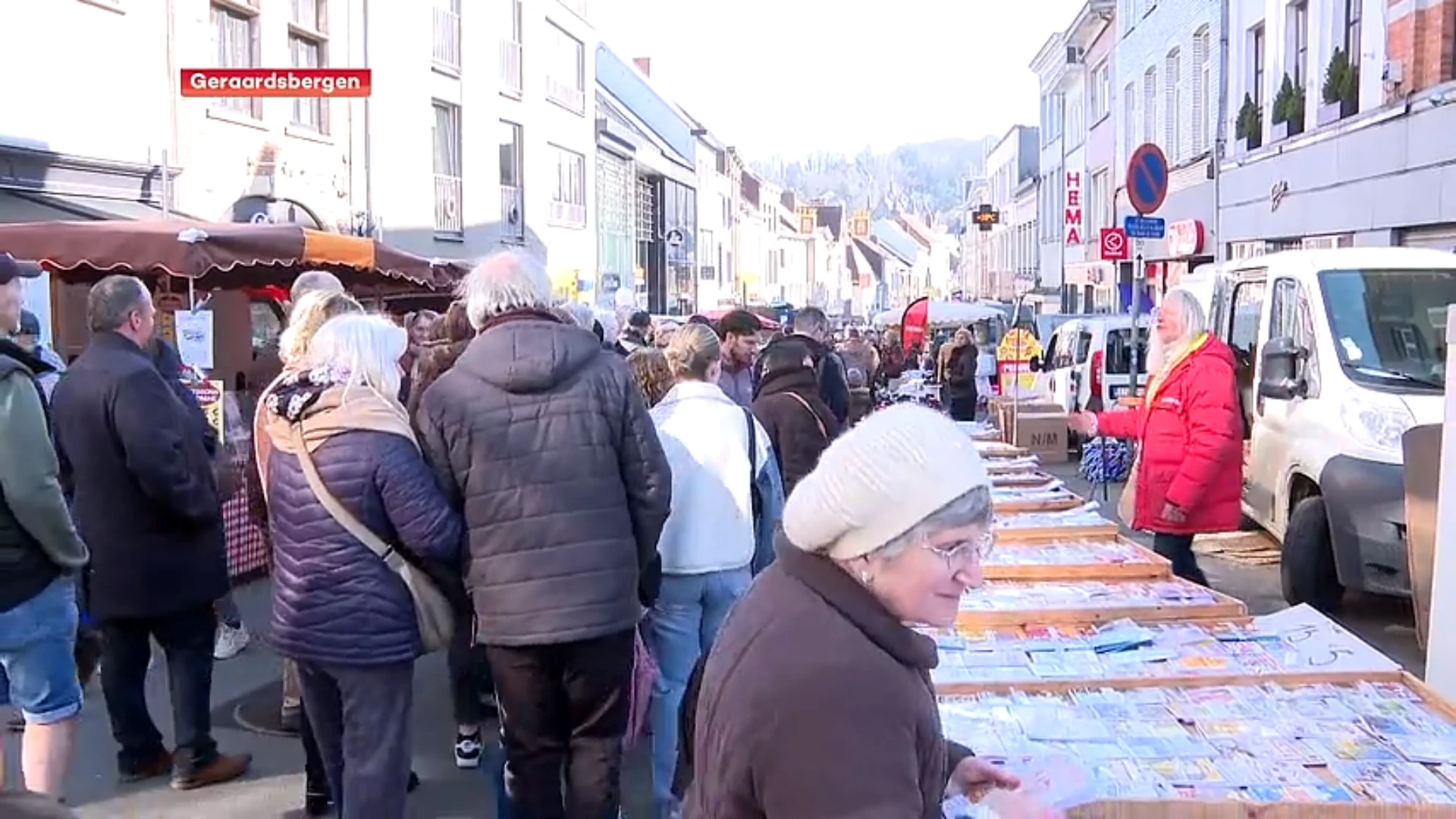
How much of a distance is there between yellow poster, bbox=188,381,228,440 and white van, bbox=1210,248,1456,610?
6.28m

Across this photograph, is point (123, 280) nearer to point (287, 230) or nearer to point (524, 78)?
point (287, 230)

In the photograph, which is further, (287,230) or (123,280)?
(287,230)

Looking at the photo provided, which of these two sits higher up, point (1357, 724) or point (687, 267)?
point (687, 267)

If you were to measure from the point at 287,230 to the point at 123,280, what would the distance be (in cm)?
353

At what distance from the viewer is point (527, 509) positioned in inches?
162

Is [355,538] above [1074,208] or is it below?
below

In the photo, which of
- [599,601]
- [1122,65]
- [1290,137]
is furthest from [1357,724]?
[1122,65]

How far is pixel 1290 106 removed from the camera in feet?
64.3

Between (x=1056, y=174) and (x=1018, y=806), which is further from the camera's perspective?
(x=1056, y=174)

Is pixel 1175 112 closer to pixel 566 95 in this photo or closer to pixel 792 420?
pixel 566 95

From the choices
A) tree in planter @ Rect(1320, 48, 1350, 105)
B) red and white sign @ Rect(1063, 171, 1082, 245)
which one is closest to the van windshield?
tree in planter @ Rect(1320, 48, 1350, 105)

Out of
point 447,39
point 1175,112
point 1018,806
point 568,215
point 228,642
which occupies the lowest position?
point 228,642

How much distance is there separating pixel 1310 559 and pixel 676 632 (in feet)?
15.2

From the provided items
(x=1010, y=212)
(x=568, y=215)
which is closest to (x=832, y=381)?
(x=568, y=215)
